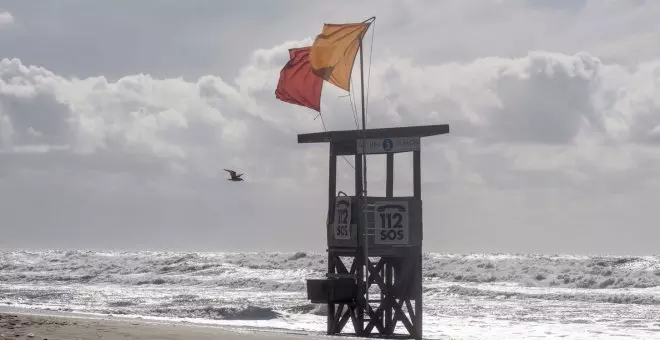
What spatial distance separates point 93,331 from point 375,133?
8.47m

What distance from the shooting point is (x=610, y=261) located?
5734 cm

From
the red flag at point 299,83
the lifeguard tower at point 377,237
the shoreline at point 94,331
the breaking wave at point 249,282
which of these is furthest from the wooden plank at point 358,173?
the breaking wave at point 249,282

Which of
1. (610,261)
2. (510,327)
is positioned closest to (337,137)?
(510,327)

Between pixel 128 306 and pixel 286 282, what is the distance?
19553 millimetres

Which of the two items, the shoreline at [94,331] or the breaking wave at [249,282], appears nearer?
the shoreline at [94,331]

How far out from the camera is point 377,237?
73.8ft

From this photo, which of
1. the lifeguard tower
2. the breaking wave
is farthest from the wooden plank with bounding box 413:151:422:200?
the breaking wave

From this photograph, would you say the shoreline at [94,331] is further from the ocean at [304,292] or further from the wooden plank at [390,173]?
the ocean at [304,292]

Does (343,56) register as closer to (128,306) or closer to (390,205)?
(390,205)

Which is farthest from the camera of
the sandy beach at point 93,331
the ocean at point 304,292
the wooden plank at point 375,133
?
the ocean at point 304,292

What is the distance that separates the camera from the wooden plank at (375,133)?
72.6 feet

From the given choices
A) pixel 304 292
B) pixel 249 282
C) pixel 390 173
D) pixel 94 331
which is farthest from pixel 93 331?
pixel 249 282

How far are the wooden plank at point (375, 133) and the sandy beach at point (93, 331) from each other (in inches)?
224

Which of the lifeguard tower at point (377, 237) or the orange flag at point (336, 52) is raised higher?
the orange flag at point (336, 52)
